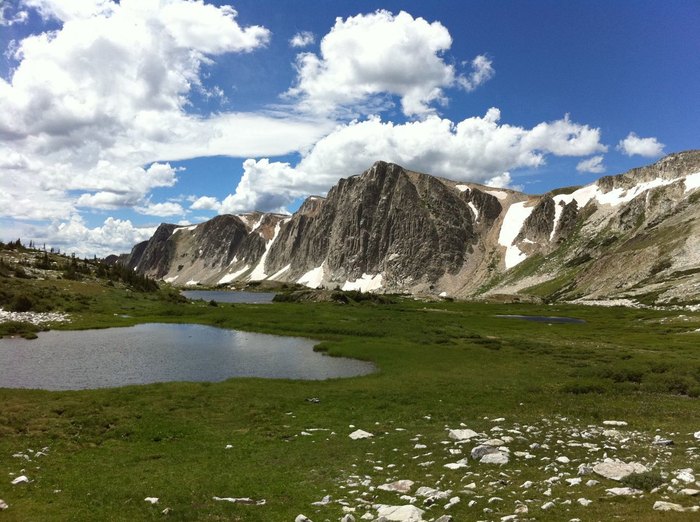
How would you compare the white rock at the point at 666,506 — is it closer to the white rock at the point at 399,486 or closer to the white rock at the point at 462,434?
the white rock at the point at 399,486

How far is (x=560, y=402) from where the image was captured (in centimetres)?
3312

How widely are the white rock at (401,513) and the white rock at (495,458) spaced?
5791mm

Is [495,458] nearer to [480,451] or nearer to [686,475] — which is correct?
[480,451]

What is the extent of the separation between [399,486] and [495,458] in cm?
469

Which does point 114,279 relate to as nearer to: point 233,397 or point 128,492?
point 233,397

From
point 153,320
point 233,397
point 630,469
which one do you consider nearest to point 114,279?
point 153,320

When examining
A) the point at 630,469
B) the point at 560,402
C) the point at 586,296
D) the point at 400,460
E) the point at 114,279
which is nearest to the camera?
the point at 630,469

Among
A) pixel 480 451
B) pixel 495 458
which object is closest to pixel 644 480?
pixel 495 458

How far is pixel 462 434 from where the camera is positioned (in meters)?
24.2

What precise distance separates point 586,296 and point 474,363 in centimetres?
15321

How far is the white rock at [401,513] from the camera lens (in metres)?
14.4

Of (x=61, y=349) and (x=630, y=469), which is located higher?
(x=630, y=469)

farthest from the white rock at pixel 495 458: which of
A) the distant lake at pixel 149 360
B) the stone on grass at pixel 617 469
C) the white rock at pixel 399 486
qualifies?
the distant lake at pixel 149 360

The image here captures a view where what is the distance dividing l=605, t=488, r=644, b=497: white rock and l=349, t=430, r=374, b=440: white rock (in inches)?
539
